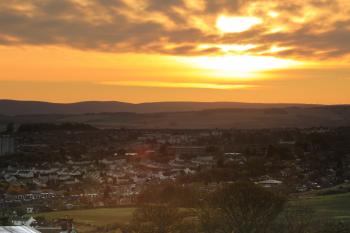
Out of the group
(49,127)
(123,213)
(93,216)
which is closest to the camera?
(93,216)

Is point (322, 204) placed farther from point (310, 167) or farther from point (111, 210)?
point (310, 167)

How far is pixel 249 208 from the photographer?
31922 millimetres

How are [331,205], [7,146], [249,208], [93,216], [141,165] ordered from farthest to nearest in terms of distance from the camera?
[7,146] < [141,165] < [93,216] < [331,205] < [249,208]

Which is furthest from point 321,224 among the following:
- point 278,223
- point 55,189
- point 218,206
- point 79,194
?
point 55,189

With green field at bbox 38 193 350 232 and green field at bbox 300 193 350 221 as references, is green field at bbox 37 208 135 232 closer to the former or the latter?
green field at bbox 38 193 350 232

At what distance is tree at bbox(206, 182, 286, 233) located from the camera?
31.7 meters

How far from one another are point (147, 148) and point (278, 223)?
8194 centimetres

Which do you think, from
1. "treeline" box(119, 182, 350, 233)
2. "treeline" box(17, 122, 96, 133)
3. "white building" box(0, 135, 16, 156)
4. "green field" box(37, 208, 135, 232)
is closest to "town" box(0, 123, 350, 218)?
"white building" box(0, 135, 16, 156)

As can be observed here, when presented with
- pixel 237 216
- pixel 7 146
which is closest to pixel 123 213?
pixel 237 216

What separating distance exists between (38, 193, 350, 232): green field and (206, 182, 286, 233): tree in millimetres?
8030

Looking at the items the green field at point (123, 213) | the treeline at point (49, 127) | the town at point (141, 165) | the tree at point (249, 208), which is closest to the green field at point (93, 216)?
the green field at point (123, 213)

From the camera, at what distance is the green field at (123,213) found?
1650 inches

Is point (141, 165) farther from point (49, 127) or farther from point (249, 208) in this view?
point (49, 127)

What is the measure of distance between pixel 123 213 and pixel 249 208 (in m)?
17.7
